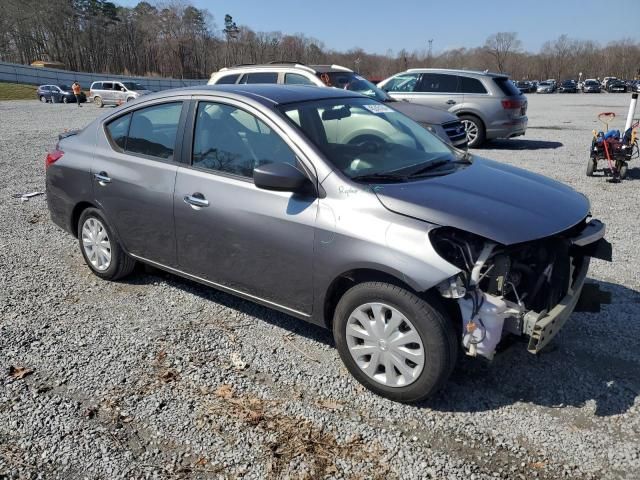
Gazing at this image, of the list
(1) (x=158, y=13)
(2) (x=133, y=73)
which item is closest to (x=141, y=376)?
(2) (x=133, y=73)

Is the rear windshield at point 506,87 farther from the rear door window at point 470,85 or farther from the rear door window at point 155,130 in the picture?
the rear door window at point 155,130

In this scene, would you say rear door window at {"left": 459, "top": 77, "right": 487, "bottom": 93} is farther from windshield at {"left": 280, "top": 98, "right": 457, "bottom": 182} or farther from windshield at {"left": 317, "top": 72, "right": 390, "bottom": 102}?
windshield at {"left": 280, "top": 98, "right": 457, "bottom": 182}

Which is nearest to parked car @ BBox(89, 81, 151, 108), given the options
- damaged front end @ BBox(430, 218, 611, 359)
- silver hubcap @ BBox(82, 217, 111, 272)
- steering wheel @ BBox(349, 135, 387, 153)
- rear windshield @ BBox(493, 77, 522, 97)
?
rear windshield @ BBox(493, 77, 522, 97)

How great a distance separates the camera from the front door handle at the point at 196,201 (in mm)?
3678

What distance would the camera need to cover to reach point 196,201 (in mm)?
3719

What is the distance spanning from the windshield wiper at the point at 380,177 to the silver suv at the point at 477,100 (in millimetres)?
9828

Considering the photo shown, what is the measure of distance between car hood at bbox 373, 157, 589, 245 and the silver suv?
9.26 meters

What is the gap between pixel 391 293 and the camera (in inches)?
113

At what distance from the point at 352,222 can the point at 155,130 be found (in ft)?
6.86

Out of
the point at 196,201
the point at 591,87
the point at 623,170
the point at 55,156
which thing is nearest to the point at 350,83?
the point at 623,170

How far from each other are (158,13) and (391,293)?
11522 centimetres

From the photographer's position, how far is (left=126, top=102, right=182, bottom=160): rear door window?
13.2 ft

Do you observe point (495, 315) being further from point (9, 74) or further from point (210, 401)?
point (9, 74)

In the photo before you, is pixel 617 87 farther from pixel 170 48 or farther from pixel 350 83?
pixel 170 48
